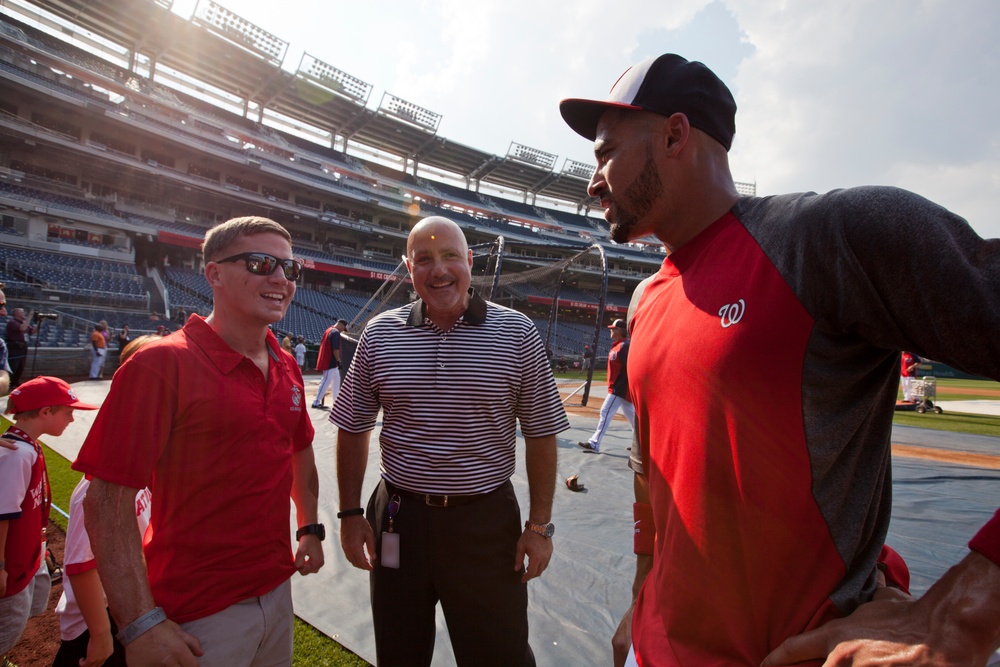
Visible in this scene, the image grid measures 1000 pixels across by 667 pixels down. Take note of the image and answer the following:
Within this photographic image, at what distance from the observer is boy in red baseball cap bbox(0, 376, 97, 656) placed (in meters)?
2.32

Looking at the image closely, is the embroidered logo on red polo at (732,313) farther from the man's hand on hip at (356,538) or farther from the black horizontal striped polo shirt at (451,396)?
the man's hand on hip at (356,538)

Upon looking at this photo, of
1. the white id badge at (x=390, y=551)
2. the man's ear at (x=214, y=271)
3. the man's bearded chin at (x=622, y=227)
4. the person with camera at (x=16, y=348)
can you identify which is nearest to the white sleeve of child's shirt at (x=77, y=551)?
the man's ear at (x=214, y=271)

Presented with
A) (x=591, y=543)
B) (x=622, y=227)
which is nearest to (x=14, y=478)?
(x=622, y=227)

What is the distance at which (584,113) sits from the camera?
1.48 metres

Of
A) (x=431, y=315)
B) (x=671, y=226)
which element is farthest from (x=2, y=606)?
(x=671, y=226)

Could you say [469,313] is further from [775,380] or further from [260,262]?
[775,380]

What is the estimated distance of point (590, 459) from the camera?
7199 millimetres

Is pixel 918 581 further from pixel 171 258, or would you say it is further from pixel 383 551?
pixel 171 258

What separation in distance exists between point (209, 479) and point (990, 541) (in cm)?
219

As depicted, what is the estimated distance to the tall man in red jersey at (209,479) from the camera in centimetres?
163

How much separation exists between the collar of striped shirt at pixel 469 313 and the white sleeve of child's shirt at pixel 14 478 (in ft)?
6.76

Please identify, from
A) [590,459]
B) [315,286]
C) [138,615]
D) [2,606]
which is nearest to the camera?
[138,615]

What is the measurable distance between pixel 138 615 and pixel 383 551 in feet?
2.97

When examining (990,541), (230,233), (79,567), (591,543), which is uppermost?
(230,233)
